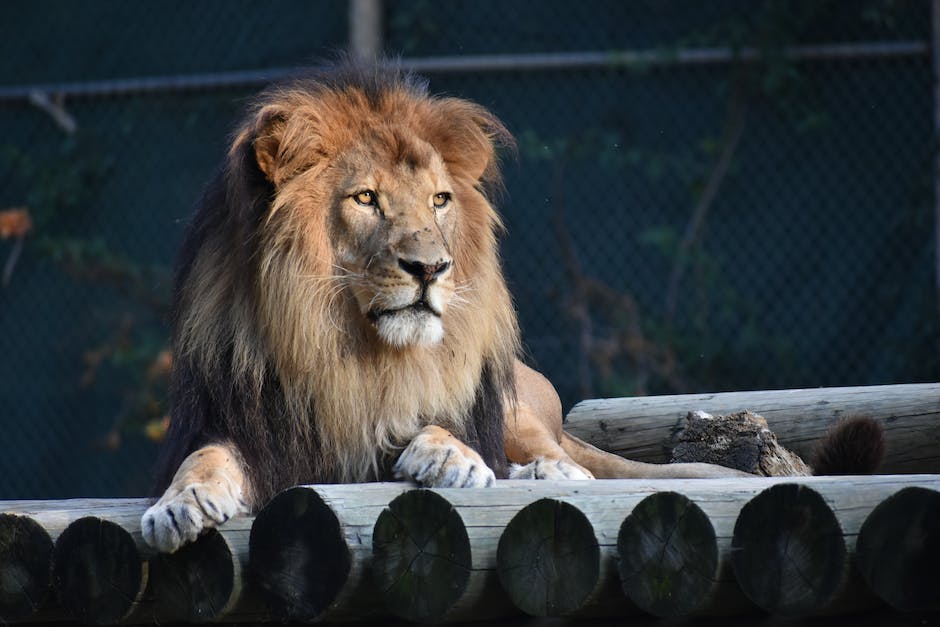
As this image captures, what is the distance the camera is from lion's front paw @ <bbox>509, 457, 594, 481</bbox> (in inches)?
131

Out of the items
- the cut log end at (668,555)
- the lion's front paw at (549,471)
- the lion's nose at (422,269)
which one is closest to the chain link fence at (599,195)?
the lion's front paw at (549,471)

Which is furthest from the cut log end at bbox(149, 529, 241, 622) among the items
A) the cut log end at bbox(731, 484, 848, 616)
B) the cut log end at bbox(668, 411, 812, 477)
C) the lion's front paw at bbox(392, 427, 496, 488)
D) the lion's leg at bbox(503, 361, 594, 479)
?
the cut log end at bbox(668, 411, 812, 477)

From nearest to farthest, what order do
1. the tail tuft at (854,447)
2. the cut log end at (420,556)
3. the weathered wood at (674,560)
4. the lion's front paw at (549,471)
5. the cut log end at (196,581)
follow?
the weathered wood at (674,560)
the cut log end at (420,556)
the cut log end at (196,581)
the tail tuft at (854,447)
the lion's front paw at (549,471)

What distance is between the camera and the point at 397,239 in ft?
9.23

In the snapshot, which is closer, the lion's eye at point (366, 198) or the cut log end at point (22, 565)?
the cut log end at point (22, 565)

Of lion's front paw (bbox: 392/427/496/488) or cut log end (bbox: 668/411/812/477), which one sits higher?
cut log end (bbox: 668/411/812/477)

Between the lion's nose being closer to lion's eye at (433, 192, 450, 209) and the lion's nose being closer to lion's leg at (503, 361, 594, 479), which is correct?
lion's eye at (433, 192, 450, 209)

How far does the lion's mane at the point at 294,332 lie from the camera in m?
2.83

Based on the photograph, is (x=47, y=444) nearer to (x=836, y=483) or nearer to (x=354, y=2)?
(x=354, y=2)

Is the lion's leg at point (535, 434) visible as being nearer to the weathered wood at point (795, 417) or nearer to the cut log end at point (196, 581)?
the weathered wood at point (795, 417)

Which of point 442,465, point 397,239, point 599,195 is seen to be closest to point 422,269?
point 397,239

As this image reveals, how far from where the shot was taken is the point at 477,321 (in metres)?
3.01

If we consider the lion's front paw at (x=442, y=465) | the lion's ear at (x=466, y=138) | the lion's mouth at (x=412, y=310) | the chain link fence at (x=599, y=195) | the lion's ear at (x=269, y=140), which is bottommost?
the lion's front paw at (x=442, y=465)

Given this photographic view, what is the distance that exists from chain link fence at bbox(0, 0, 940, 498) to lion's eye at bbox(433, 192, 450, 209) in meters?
2.56
